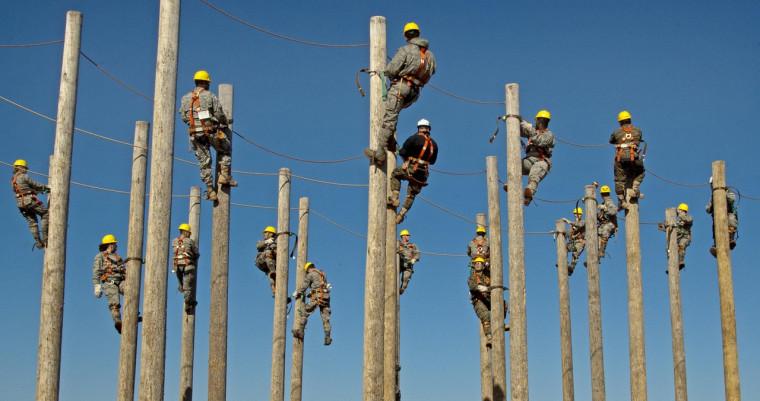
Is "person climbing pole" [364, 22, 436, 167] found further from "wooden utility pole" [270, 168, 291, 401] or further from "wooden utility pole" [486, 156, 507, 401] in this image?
"wooden utility pole" [270, 168, 291, 401]

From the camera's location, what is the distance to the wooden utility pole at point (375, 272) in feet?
26.6

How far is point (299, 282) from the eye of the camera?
16.3 meters

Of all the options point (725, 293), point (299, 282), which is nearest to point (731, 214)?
point (725, 293)

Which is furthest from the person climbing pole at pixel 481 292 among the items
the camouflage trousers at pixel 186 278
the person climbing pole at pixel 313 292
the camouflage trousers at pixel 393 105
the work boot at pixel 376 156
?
the work boot at pixel 376 156

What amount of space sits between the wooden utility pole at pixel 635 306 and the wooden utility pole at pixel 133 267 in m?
5.92

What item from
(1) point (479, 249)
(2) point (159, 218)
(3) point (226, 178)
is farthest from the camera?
(1) point (479, 249)

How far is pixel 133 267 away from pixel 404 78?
4666 millimetres

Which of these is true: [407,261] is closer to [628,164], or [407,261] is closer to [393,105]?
[628,164]

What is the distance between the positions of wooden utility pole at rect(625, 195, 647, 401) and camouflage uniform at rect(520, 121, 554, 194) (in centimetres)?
121

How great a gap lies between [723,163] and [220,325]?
24.4 feet

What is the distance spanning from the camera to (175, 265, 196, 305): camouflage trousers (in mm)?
12584

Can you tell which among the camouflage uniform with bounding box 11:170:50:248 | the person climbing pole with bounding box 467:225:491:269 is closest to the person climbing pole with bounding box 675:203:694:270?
the person climbing pole with bounding box 467:225:491:269

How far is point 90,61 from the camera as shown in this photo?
11.1 metres

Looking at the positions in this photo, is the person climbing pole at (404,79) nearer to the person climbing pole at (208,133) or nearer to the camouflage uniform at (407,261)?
the person climbing pole at (208,133)
